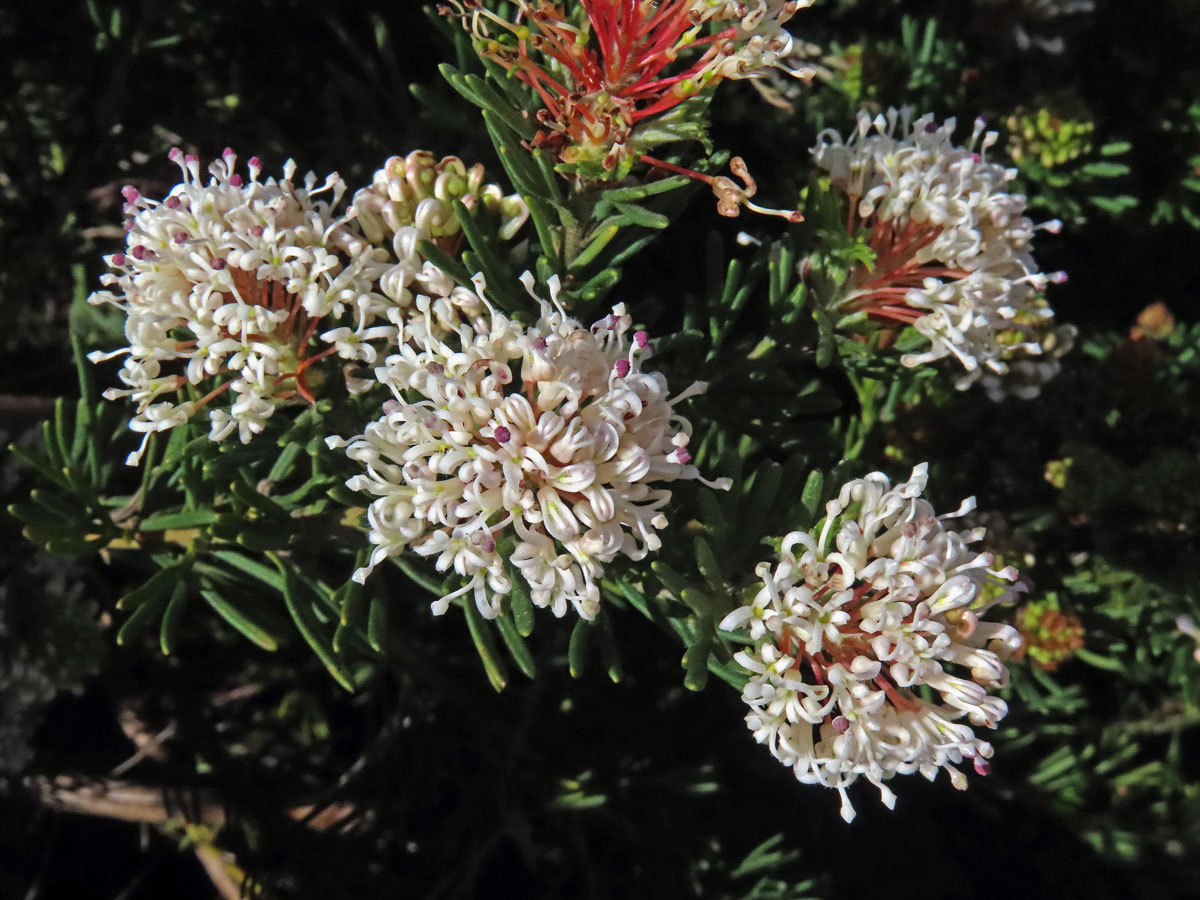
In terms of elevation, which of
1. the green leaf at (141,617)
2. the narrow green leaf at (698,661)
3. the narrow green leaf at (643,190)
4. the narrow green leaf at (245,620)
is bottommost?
the narrow green leaf at (245,620)

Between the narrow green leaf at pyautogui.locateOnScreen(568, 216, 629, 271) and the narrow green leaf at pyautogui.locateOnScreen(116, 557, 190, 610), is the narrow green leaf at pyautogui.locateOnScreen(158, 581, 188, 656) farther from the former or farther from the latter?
the narrow green leaf at pyautogui.locateOnScreen(568, 216, 629, 271)

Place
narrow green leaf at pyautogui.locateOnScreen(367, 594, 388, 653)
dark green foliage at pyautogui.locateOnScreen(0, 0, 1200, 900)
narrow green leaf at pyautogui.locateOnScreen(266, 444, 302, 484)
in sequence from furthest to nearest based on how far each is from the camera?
dark green foliage at pyautogui.locateOnScreen(0, 0, 1200, 900) → narrow green leaf at pyautogui.locateOnScreen(266, 444, 302, 484) → narrow green leaf at pyautogui.locateOnScreen(367, 594, 388, 653)

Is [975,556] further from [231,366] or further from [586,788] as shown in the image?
[586,788]

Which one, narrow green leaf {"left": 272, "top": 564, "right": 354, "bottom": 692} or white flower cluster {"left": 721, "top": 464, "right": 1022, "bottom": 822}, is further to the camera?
narrow green leaf {"left": 272, "top": 564, "right": 354, "bottom": 692}

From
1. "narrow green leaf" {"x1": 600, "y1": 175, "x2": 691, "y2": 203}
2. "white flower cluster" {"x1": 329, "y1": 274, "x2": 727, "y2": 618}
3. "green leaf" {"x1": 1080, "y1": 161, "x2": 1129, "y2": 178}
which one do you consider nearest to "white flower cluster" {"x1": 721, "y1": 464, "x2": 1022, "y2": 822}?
"white flower cluster" {"x1": 329, "y1": 274, "x2": 727, "y2": 618}

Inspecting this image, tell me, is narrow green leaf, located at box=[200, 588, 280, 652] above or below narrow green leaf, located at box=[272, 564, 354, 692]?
below

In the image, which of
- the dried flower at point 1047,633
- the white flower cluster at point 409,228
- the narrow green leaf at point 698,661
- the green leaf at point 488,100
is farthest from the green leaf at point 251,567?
the dried flower at point 1047,633

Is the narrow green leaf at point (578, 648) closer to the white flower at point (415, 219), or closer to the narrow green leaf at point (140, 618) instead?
the white flower at point (415, 219)

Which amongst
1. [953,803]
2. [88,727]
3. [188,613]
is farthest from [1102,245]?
[88,727]
